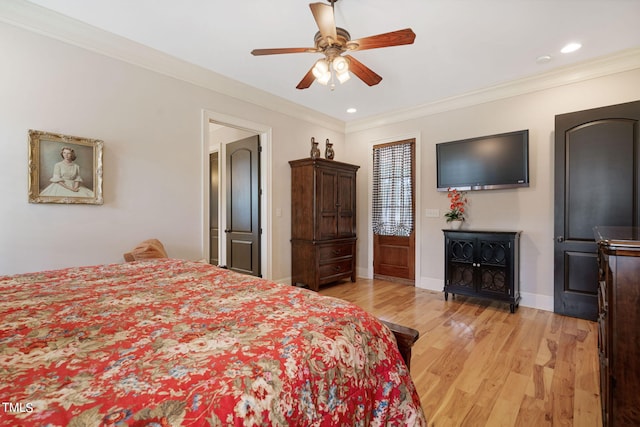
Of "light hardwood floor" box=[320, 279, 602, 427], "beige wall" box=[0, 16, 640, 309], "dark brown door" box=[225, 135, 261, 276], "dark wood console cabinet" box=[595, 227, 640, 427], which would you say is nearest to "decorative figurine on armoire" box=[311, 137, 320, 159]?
"beige wall" box=[0, 16, 640, 309]

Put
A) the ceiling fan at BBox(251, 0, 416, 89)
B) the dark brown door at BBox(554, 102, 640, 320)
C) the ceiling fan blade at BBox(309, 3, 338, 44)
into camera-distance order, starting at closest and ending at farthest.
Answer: the ceiling fan blade at BBox(309, 3, 338, 44) → the ceiling fan at BBox(251, 0, 416, 89) → the dark brown door at BBox(554, 102, 640, 320)

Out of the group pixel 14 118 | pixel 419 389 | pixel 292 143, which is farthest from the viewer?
pixel 292 143

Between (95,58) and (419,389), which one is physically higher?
(95,58)

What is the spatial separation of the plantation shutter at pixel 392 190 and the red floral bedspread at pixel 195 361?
11.9ft

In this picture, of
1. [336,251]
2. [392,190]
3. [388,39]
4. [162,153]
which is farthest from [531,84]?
[162,153]

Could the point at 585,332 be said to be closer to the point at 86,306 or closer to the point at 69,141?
the point at 86,306

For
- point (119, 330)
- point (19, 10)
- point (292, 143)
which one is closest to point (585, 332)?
point (119, 330)

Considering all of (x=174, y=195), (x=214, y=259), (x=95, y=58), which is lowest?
(x=214, y=259)

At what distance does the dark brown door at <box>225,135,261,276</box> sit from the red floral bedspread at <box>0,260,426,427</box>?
288cm

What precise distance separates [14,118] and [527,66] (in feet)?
16.0

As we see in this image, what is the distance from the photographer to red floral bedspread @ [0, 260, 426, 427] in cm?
58

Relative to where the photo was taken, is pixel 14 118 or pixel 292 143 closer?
pixel 14 118

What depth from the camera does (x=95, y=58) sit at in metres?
2.64

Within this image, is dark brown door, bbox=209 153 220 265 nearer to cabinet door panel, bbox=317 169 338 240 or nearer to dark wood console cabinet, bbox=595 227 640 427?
cabinet door panel, bbox=317 169 338 240
